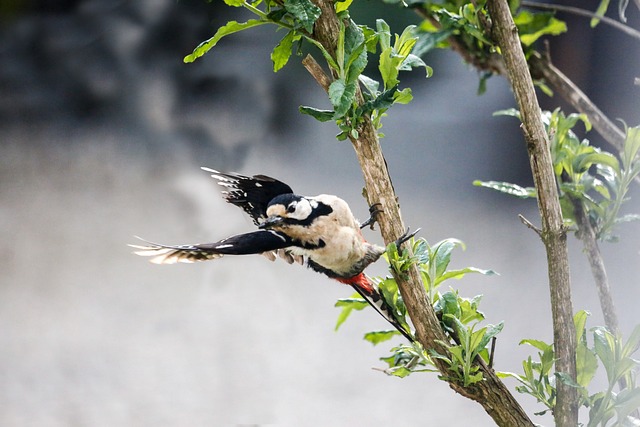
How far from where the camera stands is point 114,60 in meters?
1.32

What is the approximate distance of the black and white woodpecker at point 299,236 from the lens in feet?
1.66

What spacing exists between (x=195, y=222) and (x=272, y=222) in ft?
2.62

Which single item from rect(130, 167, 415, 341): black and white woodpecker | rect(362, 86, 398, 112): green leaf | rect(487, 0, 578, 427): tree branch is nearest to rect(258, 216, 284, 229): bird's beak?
rect(130, 167, 415, 341): black and white woodpecker

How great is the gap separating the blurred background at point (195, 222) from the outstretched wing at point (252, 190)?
1.93ft

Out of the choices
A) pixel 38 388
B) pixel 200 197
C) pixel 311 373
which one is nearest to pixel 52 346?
pixel 38 388

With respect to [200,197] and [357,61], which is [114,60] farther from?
[357,61]

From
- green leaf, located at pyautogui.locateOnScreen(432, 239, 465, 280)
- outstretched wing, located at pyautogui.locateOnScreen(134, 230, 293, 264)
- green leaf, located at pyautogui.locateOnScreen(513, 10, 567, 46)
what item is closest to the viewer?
outstretched wing, located at pyautogui.locateOnScreen(134, 230, 293, 264)

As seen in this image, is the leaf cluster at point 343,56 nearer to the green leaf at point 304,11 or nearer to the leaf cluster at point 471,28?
the green leaf at point 304,11

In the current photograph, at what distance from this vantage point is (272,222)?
518 mm

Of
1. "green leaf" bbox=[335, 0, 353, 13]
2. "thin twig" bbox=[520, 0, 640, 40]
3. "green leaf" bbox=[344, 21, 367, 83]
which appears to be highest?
"thin twig" bbox=[520, 0, 640, 40]

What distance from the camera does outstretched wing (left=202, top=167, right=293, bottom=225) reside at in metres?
0.56

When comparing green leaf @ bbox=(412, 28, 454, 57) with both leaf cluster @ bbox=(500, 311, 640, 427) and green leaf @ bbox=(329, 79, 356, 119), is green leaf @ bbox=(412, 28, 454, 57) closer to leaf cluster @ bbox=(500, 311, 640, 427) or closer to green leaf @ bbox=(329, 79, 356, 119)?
green leaf @ bbox=(329, 79, 356, 119)

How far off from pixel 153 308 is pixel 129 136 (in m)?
0.35

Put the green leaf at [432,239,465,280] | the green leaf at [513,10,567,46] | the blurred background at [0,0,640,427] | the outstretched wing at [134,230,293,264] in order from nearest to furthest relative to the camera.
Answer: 1. the outstretched wing at [134,230,293,264]
2. the green leaf at [432,239,465,280]
3. the green leaf at [513,10,567,46]
4. the blurred background at [0,0,640,427]
